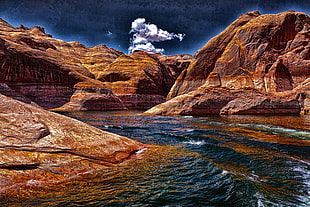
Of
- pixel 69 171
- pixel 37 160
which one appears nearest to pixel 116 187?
pixel 69 171

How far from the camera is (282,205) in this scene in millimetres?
3523

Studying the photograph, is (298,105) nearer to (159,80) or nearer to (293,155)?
(293,155)

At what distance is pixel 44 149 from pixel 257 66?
42.7 metres

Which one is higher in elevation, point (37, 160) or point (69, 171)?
point (37, 160)

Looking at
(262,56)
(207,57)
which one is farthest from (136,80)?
(262,56)

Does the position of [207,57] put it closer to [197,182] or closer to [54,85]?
[54,85]

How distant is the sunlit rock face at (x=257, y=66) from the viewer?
88.8 feet

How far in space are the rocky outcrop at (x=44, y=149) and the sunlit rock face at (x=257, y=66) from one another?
71.9 ft

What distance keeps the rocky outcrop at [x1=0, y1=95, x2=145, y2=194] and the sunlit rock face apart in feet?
71.9

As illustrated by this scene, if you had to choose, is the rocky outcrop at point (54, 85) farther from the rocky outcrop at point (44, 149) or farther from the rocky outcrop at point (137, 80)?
the rocky outcrop at point (44, 149)

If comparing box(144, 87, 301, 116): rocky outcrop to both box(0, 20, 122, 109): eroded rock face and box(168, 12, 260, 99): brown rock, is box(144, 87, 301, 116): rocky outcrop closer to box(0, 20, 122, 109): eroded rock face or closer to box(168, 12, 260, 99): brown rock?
box(168, 12, 260, 99): brown rock

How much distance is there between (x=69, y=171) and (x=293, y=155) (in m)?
7.86

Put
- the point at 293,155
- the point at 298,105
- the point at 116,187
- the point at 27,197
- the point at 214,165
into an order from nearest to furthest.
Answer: the point at 27,197, the point at 116,187, the point at 214,165, the point at 293,155, the point at 298,105

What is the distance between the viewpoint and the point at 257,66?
3916 centimetres
